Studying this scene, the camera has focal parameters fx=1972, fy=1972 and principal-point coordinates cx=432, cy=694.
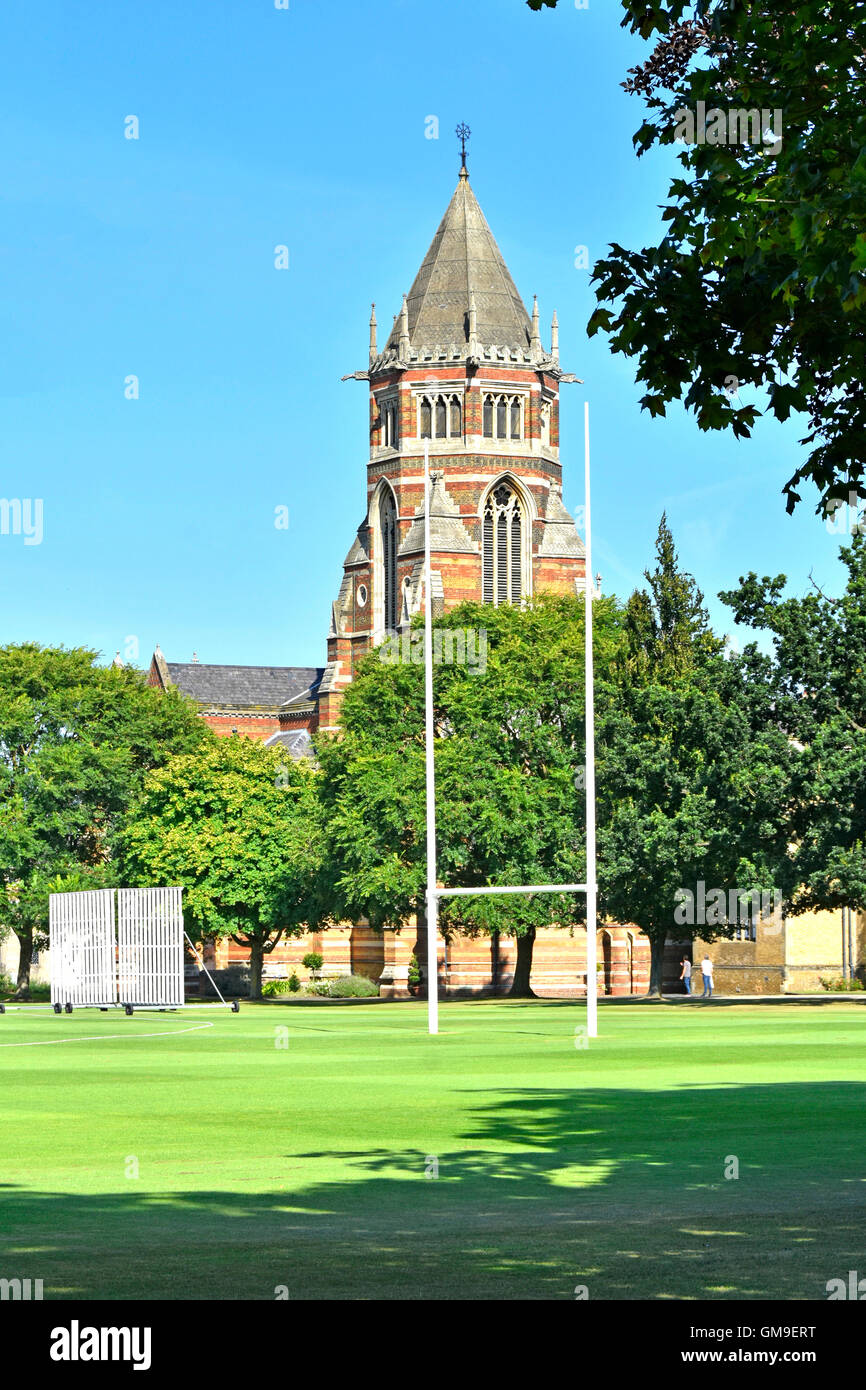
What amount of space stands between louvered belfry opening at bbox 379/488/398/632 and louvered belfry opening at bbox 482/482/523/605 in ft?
16.2

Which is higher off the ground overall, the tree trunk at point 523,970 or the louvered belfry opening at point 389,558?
the louvered belfry opening at point 389,558

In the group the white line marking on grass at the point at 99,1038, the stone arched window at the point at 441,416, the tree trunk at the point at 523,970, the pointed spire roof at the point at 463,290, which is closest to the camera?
the white line marking on grass at the point at 99,1038

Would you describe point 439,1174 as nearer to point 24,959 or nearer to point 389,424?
point 24,959

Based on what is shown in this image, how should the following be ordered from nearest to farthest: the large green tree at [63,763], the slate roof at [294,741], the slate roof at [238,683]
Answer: the large green tree at [63,763] < the slate roof at [294,741] < the slate roof at [238,683]

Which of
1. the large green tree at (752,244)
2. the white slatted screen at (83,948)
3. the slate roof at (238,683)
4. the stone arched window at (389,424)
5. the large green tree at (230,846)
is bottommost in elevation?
the white slatted screen at (83,948)

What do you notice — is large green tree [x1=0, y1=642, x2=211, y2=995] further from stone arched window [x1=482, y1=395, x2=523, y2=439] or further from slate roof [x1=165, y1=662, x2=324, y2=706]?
slate roof [x1=165, y1=662, x2=324, y2=706]

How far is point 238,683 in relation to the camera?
13000 centimetres

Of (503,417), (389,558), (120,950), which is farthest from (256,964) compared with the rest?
(503,417)

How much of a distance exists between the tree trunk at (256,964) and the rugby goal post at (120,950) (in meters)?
17.5

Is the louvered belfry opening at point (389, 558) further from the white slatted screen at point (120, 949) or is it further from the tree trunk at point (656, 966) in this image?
the white slatted screen at point (120, 949)

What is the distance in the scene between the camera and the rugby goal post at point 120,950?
55969mm

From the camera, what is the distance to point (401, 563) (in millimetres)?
98188

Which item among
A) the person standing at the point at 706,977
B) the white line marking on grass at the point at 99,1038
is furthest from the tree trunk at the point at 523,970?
the white line marking on grass at the point at 99,1038

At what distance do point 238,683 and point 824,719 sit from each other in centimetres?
7497
